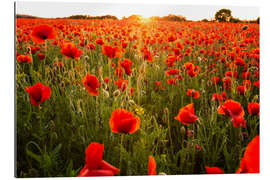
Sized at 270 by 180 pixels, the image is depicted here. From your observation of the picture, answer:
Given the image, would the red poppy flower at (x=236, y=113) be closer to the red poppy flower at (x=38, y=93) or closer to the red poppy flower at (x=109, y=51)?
the red poppy flower at (x=109, y=51)

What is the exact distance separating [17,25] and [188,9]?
3.50ft

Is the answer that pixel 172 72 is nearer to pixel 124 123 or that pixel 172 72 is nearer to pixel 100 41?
pixel 100 41

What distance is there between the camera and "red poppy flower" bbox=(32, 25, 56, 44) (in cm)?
165

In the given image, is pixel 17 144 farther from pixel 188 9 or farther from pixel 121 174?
pixel 188 9

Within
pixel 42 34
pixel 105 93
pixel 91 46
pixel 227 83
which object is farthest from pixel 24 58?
pixel 227 83

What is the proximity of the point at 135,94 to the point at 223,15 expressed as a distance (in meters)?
0.84

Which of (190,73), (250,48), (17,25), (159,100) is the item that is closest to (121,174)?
(159,100)

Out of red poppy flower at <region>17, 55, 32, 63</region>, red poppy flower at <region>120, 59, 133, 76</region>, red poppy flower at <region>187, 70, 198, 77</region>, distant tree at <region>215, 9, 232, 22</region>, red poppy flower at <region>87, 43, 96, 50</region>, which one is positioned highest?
distant tree at <region>215, 9, 232, 22</region>

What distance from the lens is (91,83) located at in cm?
162

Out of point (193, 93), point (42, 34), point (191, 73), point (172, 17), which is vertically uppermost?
point (172, 17)

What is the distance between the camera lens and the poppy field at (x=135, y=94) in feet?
5.05

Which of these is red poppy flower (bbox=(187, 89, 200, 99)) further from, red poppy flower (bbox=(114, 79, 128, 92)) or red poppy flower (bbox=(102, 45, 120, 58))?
red poppy flower (bbox=(102, 45, 120, 58))

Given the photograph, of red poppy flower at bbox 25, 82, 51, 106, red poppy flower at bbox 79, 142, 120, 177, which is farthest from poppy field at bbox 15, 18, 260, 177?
red poppy flower at bbox 79, 142, 120, 177

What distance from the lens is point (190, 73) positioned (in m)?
1.80
